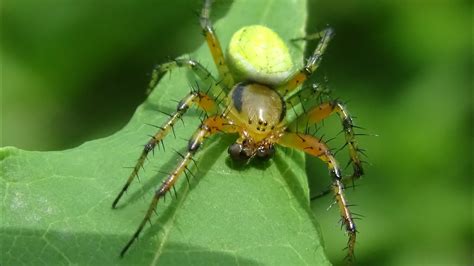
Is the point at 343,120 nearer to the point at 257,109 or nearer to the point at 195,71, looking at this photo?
the point at 257,109

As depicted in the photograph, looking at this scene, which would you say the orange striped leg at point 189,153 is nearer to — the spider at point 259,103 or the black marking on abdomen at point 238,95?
the spider at point 259,103

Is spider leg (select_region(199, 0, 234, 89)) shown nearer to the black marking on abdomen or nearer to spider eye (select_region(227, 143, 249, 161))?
the black marking on abdomen

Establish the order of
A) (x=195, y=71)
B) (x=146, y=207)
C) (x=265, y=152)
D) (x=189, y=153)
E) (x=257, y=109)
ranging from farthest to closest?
(x=195, y=71) < (x=257, y=109) < (x=265, y=152) < (x=189, y=153) < (x=146, y=207)

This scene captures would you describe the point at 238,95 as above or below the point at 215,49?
below

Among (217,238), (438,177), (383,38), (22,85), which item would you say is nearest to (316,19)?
(383,38)

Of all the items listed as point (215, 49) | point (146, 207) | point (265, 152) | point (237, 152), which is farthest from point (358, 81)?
point (146, 207)

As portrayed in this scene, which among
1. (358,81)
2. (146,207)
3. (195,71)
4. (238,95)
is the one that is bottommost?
(358,81)

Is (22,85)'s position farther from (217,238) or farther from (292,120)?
(217,238)
